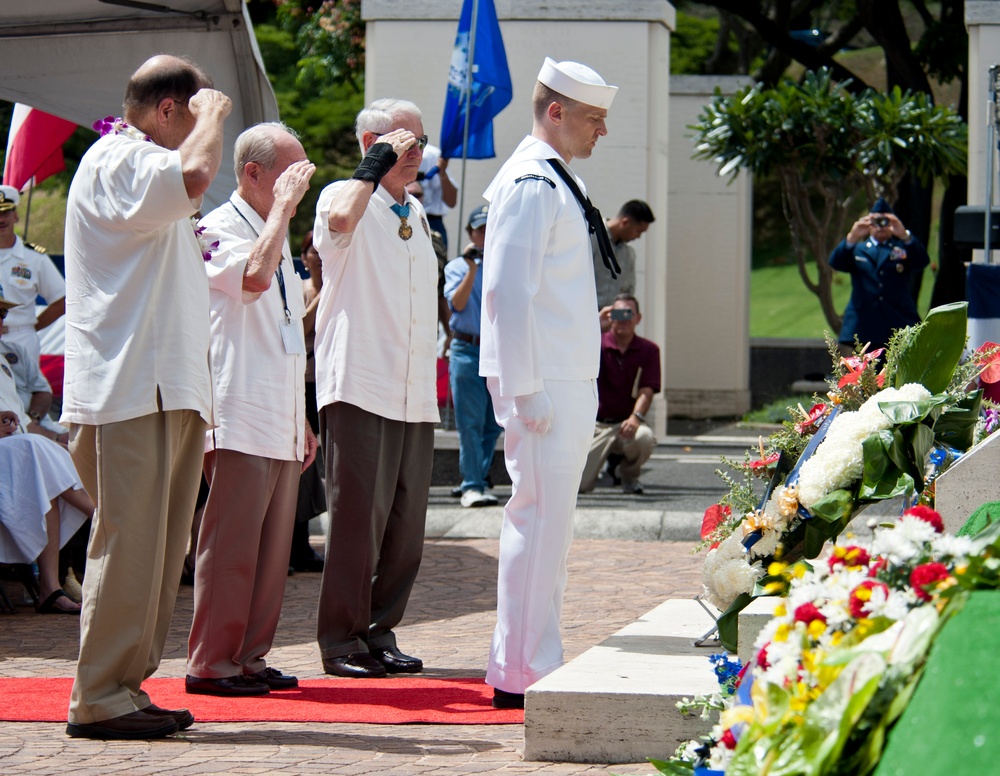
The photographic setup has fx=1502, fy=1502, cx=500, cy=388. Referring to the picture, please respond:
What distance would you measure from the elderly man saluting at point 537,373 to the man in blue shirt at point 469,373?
512 centimetres

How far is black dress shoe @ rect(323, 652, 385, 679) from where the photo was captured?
561 cm

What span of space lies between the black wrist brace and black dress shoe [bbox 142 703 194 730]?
1955 millimetres

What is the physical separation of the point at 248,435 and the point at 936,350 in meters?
2.36

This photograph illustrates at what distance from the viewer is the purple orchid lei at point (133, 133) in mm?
4699

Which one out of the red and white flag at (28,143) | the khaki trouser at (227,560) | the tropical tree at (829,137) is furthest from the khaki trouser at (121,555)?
the tropical tree at (829,137)

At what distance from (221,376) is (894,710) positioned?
11.1 feet

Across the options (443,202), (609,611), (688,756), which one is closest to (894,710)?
(688,756)

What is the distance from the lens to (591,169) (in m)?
13.8

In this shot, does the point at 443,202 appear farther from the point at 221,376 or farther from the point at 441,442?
the point at 221,376

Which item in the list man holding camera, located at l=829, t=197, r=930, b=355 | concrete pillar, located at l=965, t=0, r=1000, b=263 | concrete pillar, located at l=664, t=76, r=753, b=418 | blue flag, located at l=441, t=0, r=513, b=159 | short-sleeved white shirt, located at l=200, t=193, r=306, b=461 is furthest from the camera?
concrete pillar, located at l=664, t=76, r=753, b=418

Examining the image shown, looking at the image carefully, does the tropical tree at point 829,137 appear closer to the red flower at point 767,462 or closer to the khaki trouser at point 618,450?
the khaki trouser at point 618,450

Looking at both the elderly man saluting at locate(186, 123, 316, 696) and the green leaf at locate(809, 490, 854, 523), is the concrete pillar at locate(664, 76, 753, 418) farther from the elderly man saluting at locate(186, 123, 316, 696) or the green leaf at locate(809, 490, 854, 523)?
the green leaf at locate(809, 490, 854, 523)

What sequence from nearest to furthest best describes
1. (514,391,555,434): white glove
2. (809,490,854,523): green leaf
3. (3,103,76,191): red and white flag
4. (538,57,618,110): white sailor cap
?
(809,490,854,523): green leaf → (514,391,555,434): white glove → (538,57,618,110): white sailor cap → (3,103,76,191): red and white flag

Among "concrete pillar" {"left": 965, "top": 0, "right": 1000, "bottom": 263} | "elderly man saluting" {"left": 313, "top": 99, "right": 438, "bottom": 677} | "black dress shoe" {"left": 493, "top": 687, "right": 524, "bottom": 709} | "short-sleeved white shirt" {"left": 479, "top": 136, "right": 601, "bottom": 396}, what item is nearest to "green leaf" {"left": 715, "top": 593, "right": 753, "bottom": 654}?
"black dress shoe" {"left": 493, "top": 687, "right": 524, "bottom": 709}
